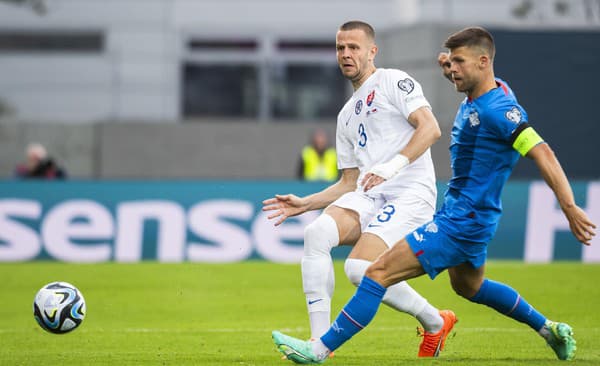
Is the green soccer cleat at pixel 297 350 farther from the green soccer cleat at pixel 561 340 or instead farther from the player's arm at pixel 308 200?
the green soccer cleat at pixel 561 340

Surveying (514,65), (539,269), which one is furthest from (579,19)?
(539,269)

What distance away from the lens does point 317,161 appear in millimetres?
19625

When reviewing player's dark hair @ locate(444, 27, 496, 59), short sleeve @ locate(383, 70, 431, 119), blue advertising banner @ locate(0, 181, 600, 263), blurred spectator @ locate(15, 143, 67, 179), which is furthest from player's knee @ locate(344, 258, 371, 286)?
blurred spectator @ locate(15, 143, 67, 179)

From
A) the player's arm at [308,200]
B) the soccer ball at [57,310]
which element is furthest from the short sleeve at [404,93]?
the soccer ball at [57,310]

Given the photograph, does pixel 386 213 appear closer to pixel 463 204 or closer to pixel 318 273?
pixel 318 273

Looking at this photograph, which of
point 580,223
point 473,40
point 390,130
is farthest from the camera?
point 390,130

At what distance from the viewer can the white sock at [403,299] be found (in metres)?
7.76

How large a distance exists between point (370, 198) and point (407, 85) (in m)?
0.83

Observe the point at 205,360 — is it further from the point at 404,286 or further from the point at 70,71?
the point at 70,71

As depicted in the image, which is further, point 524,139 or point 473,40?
point 473,40

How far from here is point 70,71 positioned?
25531mm

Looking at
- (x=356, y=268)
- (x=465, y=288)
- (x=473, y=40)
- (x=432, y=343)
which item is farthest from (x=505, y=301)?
(x=473, y=40)

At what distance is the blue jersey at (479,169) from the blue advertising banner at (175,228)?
30.0 feet

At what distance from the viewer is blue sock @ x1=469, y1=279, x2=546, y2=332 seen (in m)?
7.78
